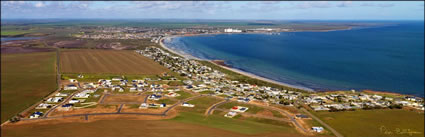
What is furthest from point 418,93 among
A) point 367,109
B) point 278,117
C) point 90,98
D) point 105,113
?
point 90,98

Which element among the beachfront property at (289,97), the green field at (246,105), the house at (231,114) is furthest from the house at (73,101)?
the house at (231,114)

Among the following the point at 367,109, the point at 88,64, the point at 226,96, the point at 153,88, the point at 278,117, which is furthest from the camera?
the point at 88,64

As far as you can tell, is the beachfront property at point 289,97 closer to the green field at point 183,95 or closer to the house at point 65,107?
the green field at point 183,95

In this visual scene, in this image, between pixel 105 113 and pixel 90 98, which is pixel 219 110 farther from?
pixel 90 98

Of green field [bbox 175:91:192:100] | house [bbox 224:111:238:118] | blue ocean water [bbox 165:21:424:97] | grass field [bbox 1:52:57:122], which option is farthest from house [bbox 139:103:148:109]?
blue ocean water [bbox 165:21:424:97]

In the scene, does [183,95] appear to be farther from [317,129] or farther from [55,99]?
[317,129]

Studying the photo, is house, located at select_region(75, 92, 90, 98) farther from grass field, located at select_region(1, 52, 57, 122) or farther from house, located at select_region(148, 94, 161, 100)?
house, located at select_region(148, 94, 161, 100)

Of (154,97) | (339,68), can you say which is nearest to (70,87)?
(154,97)
